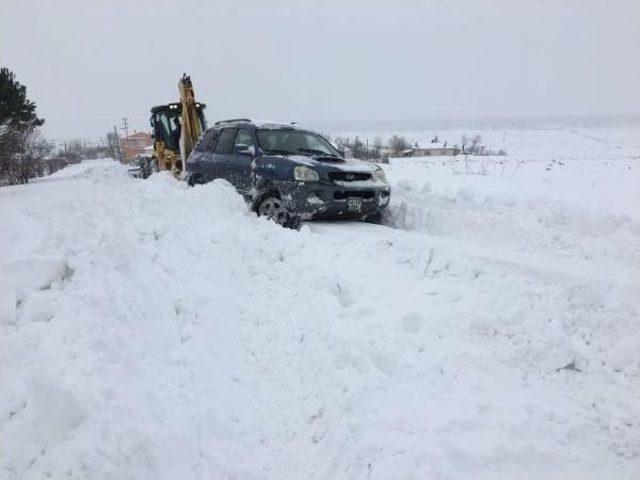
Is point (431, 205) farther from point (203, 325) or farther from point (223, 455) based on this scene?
point (223, 455)

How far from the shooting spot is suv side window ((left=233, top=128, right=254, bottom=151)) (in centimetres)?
859

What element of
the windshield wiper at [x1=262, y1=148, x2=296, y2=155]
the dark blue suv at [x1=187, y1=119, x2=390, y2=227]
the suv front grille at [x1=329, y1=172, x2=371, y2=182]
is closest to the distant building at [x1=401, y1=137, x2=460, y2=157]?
the dark blue suv at [x1=187, y1=119, x2=390, y2=227]

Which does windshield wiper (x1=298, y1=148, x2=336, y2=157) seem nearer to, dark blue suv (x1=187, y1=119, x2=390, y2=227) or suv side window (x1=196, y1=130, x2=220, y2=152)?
dark blue suv (x1=187, y1=119, x2=390, y2=227)

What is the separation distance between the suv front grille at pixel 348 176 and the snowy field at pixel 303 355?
141cm

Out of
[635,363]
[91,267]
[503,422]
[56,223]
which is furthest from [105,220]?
[635,363]

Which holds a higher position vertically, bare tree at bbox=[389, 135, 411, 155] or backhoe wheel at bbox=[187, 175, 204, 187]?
backhoe wheel at bbox=[187, 175, 204, 187]

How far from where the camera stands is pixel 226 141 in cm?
912

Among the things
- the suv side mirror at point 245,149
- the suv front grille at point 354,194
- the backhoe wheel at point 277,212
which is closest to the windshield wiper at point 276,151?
the suv side mirror at point 245,149

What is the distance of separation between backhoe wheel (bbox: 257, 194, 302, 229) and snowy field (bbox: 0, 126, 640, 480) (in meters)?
1.08

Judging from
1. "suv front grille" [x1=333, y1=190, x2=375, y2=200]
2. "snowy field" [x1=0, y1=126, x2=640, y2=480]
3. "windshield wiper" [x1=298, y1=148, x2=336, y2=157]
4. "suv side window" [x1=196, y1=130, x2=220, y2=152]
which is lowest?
"snowy field" [x1=0, y1=126, x2=640, y2=480]

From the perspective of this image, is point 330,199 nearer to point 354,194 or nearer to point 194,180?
point 354,194

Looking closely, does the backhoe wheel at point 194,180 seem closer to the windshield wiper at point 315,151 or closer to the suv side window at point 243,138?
the suv side window at point 243,138

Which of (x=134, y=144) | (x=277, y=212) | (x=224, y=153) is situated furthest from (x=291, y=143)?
(x=134, y=144)

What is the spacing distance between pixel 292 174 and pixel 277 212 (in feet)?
2.14
